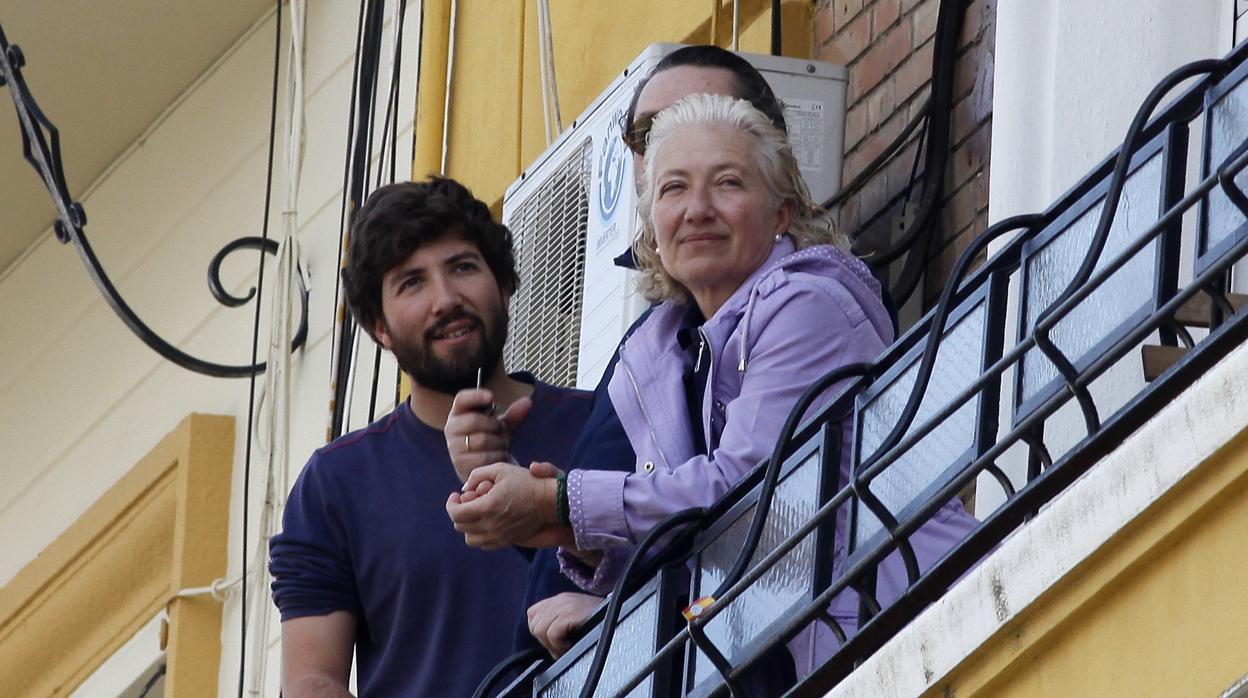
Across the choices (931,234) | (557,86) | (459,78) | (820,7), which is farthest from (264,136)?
(931,234)

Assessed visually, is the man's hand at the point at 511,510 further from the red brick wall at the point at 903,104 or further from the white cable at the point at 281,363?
the white cable at the point at 281,363

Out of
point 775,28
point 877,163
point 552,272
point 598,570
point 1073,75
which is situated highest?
point 775,28

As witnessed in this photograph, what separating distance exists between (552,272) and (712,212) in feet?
7.26

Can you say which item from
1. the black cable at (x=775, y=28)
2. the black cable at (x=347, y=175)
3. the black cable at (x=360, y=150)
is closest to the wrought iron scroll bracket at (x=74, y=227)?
the black cable at (x=347, y=175)

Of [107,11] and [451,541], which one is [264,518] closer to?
[107,11]

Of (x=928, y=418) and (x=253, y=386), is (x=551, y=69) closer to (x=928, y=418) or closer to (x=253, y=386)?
(x=253, y=386)

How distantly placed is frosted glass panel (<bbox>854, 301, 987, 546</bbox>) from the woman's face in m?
0.54

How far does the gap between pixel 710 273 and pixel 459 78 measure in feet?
12.4

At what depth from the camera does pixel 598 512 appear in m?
3.79

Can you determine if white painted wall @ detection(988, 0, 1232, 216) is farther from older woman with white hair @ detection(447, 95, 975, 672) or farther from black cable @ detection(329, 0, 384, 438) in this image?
black cable @ detection(329, 0, 384, 438)

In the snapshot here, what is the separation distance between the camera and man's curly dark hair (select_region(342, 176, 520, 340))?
15.9 ft

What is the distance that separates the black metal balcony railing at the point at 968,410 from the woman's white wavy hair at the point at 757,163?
45 cm

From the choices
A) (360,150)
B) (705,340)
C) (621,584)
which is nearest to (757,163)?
(705,340)

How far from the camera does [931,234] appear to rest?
18.0ft
